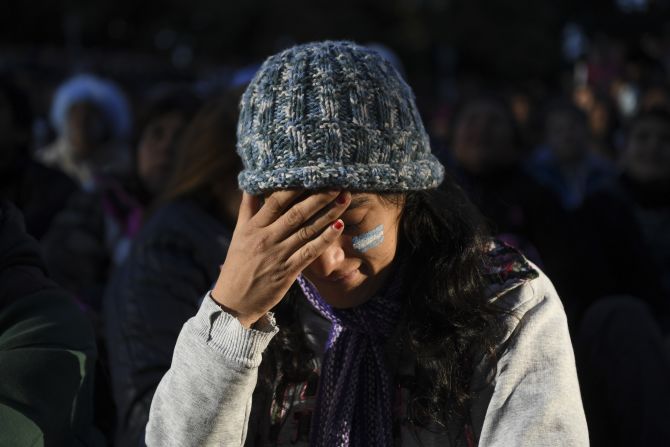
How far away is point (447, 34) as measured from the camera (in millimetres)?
32156

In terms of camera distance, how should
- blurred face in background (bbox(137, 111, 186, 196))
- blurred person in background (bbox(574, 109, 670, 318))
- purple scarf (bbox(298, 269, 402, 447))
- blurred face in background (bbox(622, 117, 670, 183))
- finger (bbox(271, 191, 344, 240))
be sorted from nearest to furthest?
finger (bbox(271, 191, 344, 240))
purple scarf (bbox(298, 269, 402, 447))
blurred face in background (bbox(137, 111, 186, 196))
blurred person in background (bbox(574, 109, 670, 318))
blurred face in background (bbox(622, 117, 670, 183))

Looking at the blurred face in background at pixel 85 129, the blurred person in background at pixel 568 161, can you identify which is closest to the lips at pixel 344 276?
the blurred face in background at pixel 85 129

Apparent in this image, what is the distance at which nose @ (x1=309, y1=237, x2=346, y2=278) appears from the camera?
5.32ft

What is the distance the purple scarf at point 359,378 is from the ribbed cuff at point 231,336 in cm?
22

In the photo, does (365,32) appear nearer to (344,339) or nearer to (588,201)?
(588,201)

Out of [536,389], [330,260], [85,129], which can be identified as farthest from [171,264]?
[85,129]

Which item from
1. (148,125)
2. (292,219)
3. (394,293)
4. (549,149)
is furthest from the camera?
(549,149)

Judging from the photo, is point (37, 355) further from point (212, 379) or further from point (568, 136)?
point (568, 136)

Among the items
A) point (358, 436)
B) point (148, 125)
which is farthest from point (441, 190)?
point (148, 125)

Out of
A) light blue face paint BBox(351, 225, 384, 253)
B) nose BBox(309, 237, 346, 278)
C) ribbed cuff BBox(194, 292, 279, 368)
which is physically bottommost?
ribbed cuff BBox(194, 292, 279, 368)

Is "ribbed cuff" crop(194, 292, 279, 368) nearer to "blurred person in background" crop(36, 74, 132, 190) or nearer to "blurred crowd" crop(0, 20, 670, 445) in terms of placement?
"blurred crowd" crop(0, 20, 670, 445)

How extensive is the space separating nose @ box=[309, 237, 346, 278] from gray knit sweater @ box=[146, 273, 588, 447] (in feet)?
0.44

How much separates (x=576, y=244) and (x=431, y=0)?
29.8 metres

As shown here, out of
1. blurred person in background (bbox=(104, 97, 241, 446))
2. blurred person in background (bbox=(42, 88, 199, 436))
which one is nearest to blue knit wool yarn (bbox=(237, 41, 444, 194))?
blurred person in background (bbox=(104, 97, 241, 446))
